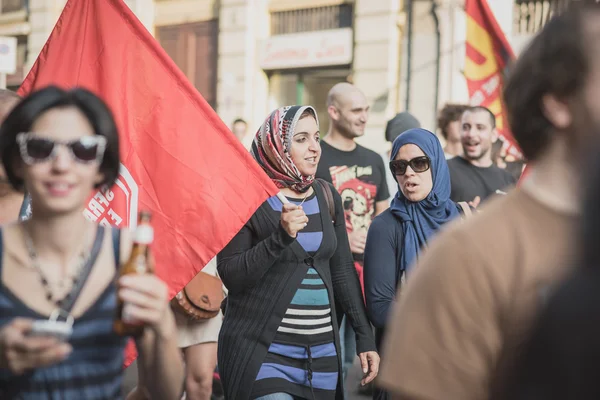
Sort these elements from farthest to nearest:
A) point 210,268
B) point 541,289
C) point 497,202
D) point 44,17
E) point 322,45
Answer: point 44,17
point 322,45
point 210,268
point 497,202
point 541,289

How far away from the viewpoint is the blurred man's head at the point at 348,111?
633cm

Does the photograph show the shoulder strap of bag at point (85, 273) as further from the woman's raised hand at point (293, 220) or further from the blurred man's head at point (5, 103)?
the woman's raised hand at point (293, 220)

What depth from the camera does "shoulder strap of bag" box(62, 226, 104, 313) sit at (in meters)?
2.06

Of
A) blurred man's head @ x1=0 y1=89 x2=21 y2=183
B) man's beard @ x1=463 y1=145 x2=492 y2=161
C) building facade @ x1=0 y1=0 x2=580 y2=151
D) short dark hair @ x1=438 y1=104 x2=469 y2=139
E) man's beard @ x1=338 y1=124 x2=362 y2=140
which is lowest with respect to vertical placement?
man's beard @ x1=463 y1=145 x2=492 y2=161

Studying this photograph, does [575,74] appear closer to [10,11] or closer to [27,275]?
[27,275]

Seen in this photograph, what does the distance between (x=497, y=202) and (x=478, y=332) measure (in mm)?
325

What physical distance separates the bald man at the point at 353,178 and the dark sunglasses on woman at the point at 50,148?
3.65 meters

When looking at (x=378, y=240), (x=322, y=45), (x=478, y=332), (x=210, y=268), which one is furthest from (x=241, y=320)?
(x=322, y=45)

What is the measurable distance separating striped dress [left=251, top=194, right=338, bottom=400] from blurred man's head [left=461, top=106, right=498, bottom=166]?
293 cm

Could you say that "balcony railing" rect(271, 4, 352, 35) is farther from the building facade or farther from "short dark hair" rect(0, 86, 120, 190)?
"short dark hair" rect(0, 86, 120, 190)

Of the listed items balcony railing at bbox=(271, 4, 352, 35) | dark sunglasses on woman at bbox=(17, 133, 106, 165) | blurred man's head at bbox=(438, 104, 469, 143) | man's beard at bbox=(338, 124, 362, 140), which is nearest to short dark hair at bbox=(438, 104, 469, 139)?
blurred man's head at bbox=(438, 104, 469, 143)

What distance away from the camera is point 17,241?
6.93ft

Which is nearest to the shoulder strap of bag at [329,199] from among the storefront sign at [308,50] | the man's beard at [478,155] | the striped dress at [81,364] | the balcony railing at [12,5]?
the striped dress at [81,364]

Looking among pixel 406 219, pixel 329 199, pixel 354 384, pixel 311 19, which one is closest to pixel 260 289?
pixel 329 199
